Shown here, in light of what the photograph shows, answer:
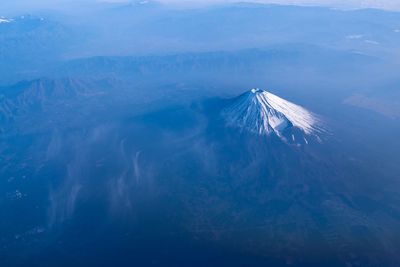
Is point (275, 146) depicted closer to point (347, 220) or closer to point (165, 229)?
point (347, 220)

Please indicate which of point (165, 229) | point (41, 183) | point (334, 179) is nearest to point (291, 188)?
point (334, 179)

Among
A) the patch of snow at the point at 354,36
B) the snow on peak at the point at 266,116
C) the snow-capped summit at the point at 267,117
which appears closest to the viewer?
the snow-capped summit at the point at 267,117

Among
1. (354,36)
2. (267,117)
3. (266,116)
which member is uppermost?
(266,116)

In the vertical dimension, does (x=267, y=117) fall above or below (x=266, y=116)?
below

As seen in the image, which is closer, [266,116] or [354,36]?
[266,116]

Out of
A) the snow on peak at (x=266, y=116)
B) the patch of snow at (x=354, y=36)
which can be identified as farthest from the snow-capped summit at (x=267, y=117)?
the patch of snow at (x=354, y=36)

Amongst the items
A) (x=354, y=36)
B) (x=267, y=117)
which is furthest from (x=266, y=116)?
(x=354, y=36)

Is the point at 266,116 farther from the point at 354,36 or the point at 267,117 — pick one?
the point at 354,36

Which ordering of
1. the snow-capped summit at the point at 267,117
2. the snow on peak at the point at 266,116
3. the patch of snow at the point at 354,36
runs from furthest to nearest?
the patch of snow at the point at 354,36, the snow on peak at the point at 266,116, the snow-capped summit at the point at 267,117

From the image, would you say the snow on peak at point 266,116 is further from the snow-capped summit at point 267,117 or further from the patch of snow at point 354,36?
the patch of snow at point 354,36
